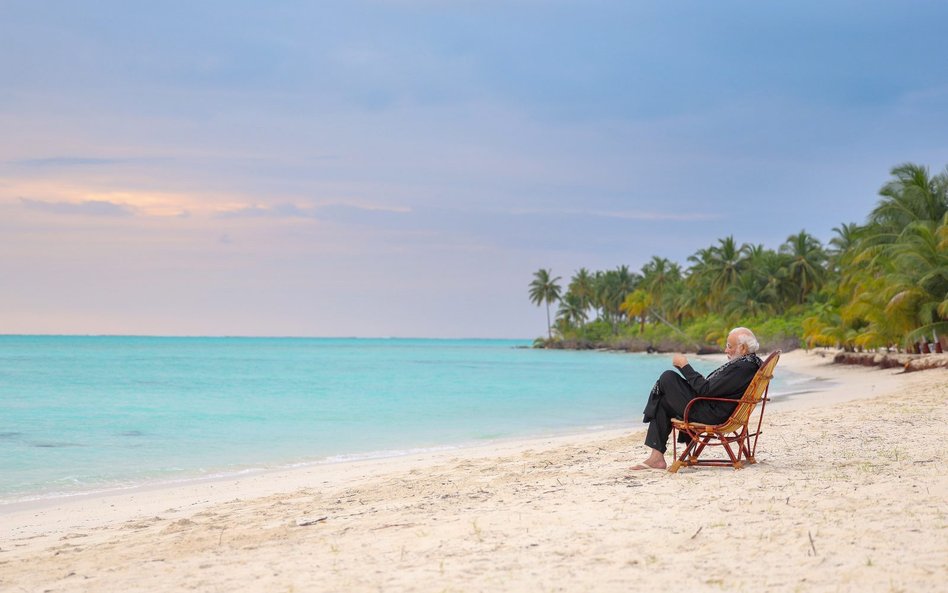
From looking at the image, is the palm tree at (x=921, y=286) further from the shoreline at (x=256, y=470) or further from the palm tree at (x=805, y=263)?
the palm tree at (x=805, y=263)

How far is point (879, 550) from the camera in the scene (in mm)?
4152

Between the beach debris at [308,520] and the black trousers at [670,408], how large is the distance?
2719 millimetres

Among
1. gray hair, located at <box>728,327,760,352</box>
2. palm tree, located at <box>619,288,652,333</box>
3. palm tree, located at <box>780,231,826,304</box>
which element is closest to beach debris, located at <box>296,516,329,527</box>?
gray hair, located at <box>728,327,760,352</box>

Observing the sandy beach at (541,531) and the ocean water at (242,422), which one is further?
the ocean water at (242,422)

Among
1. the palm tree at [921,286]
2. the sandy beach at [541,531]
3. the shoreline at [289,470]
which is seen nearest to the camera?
the sandy beach at [541,531]

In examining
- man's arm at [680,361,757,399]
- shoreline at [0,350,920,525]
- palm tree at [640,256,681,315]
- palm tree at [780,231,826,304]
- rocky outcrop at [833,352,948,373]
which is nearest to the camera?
man's arm at [680,361,757,399]

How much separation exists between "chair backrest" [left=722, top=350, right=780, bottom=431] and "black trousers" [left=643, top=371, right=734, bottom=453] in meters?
0.08

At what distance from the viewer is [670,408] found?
6.95 m

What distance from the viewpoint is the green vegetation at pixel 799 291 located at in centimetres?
2717

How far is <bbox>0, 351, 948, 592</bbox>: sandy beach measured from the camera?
13.1 feet

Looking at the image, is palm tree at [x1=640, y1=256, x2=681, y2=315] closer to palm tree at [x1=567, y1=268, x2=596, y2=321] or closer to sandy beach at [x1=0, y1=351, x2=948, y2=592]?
palm tree at [x1=567, y1=268, x2=596, y2=321]

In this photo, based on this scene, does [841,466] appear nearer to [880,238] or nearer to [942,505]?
[942,505]

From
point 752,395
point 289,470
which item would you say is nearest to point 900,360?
point 289,470

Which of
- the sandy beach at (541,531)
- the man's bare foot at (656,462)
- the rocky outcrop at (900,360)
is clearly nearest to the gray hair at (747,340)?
the sandy beach at (541,531)
